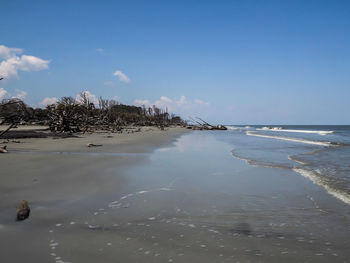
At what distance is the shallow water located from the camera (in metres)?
2.57

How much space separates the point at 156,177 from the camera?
6363 mm

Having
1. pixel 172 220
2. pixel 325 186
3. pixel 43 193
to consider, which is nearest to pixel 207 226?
pixel 172 220

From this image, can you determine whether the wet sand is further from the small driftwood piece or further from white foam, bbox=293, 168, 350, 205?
white foam, bbox=293, 168, 350, 205

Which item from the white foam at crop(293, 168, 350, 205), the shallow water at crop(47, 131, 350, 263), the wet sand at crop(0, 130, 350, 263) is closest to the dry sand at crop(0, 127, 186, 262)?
the wet sand at crop(0, 130, 350, 263)

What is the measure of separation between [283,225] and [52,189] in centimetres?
452

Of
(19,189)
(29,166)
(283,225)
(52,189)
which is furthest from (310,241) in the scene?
(29,166)

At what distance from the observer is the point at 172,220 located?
353 centimetres

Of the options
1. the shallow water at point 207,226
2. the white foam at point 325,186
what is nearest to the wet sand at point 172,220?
the shallow water at point 207,226

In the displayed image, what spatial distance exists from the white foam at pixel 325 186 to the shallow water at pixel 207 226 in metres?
0.19

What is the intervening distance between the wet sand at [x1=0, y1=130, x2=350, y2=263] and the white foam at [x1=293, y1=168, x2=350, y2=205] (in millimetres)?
222

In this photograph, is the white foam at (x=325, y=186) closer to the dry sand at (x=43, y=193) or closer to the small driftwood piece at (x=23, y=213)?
the dry sand at (x=43, y=193)

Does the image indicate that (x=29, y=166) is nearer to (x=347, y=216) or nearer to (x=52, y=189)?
(x=52, y=189)

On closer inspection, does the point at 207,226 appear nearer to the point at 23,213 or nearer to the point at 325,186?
the point at 23,213

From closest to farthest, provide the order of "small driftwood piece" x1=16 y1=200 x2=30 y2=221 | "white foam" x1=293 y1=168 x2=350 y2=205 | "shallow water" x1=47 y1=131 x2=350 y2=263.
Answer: "shallow water" x1=47 y1=131 x2=350 y2=263, "small driftwood piece" x1=16 y1=200 x2=30 y2=221, "white foam" x1=293 y1=168 x2=350 y2=205
